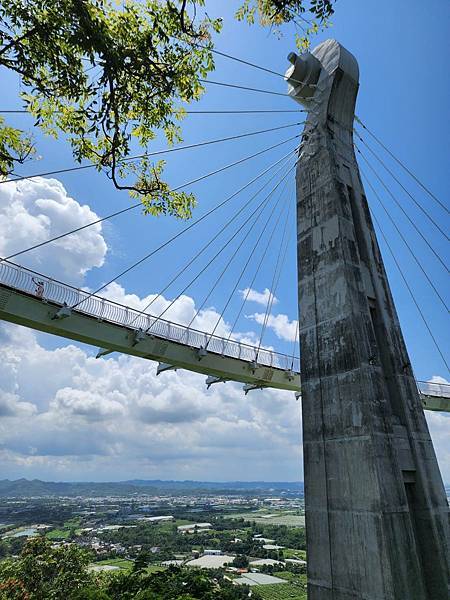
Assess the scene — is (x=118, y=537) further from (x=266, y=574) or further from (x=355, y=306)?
(x=355, y=306)

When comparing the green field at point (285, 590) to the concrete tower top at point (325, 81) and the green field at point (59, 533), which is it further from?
the concrete tower top at point (325, 81)

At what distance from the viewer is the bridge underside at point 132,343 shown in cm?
1026

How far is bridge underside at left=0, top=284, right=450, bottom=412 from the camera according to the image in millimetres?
10258

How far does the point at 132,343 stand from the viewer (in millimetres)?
12164

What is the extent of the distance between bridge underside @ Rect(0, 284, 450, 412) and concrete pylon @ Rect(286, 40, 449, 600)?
6431 millimetres

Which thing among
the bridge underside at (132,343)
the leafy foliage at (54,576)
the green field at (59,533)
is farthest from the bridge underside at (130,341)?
the green field at (59,533)

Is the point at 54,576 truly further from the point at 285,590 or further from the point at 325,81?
the point at 285,590

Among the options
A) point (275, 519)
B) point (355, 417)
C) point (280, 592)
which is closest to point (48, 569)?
point (355, 417)

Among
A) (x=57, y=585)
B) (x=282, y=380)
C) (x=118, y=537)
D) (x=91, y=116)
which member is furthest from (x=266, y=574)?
(x=91, y=116)

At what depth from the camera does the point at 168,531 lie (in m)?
65.3

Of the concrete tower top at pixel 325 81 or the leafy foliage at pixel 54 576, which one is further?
the concrete tower top at pixel 325 81

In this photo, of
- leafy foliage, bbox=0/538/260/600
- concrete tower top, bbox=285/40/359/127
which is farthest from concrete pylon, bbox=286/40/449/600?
leafy foliage, bbox=0/538/260/600

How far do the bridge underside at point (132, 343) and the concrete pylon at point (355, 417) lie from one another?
6.43m

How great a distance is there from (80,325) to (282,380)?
872 cm
